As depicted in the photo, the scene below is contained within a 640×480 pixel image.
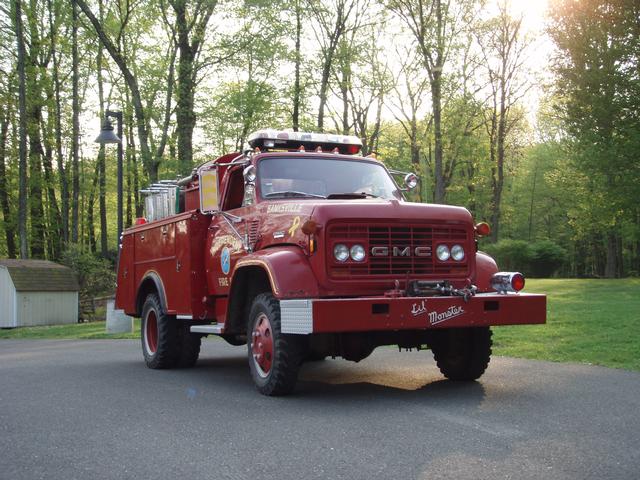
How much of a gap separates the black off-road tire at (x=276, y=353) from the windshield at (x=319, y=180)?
1.43 m

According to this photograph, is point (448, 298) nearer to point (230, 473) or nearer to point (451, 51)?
point (230, 473)

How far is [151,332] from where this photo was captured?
1140 centimetres

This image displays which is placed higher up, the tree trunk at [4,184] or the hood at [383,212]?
the tree trunk at [4,184]

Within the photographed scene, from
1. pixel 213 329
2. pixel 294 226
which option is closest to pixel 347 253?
pixel 294 226

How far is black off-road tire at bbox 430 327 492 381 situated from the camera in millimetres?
8328

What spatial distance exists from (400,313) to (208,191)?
349cm

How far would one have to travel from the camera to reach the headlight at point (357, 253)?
7.47 metres

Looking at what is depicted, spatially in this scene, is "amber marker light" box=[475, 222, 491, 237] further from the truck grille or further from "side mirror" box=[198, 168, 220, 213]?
"side mirror" box=[198, 168, 220, 213]

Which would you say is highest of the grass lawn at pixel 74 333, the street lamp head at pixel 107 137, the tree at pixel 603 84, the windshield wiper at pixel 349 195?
the tree at pixel 603 84

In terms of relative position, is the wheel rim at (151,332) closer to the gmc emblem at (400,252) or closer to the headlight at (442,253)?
Answer: the gmc emblem at (400,252)

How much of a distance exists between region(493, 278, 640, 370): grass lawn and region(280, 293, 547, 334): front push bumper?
279 cm

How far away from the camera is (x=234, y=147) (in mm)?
31688

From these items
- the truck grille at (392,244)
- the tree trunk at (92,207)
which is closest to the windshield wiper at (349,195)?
the truck grille at (392,244)

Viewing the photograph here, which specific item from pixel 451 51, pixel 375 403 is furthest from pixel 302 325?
pixel 451 51
